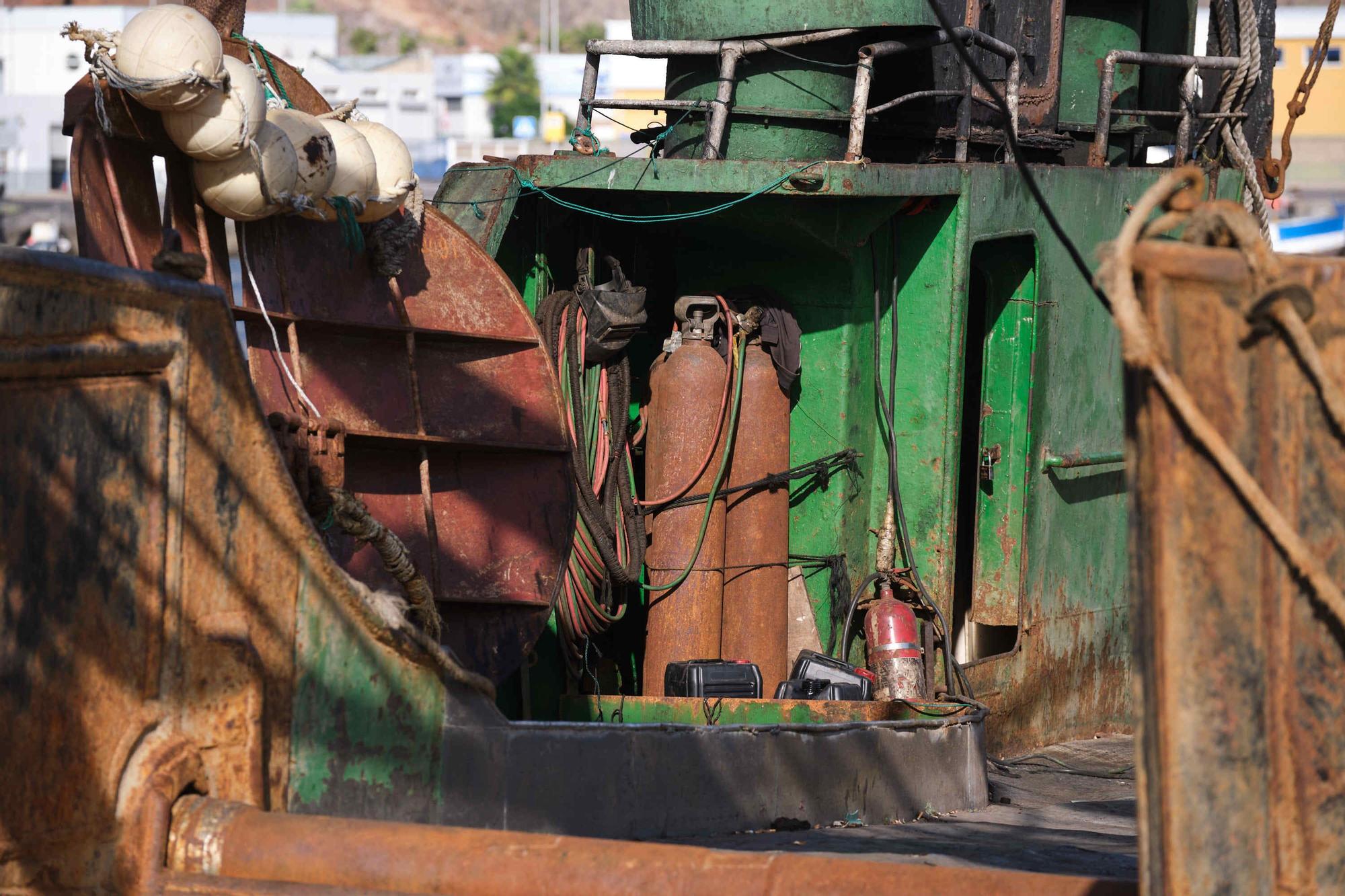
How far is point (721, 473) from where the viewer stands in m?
6.73

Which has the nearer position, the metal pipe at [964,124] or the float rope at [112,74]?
the float rope at [112,74]

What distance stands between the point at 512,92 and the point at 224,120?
254 feet

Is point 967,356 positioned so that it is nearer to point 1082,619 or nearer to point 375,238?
point 1082,619

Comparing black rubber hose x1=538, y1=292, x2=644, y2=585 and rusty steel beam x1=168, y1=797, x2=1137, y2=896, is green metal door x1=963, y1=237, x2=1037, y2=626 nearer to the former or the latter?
black rubber hose x1=538, y1=292, x2=644, y2=585

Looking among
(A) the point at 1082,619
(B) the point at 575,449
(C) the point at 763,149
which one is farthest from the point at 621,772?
(A) the point at 1082,619

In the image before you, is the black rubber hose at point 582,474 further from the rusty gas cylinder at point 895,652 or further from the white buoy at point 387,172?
the white buoy at point 387,172

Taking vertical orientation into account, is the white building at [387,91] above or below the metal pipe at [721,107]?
above

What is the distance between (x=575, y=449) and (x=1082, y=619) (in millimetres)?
2925

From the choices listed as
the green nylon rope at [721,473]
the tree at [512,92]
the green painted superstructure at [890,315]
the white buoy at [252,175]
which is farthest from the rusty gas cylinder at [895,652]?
the tree at [512,92]

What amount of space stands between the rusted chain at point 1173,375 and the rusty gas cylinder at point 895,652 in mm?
4137

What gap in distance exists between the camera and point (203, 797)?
126 inches

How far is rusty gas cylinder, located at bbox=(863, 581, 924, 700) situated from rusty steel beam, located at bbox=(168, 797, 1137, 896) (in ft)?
12.1

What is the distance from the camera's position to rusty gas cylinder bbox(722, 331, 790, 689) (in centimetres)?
673

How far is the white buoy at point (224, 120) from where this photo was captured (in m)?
4.53
